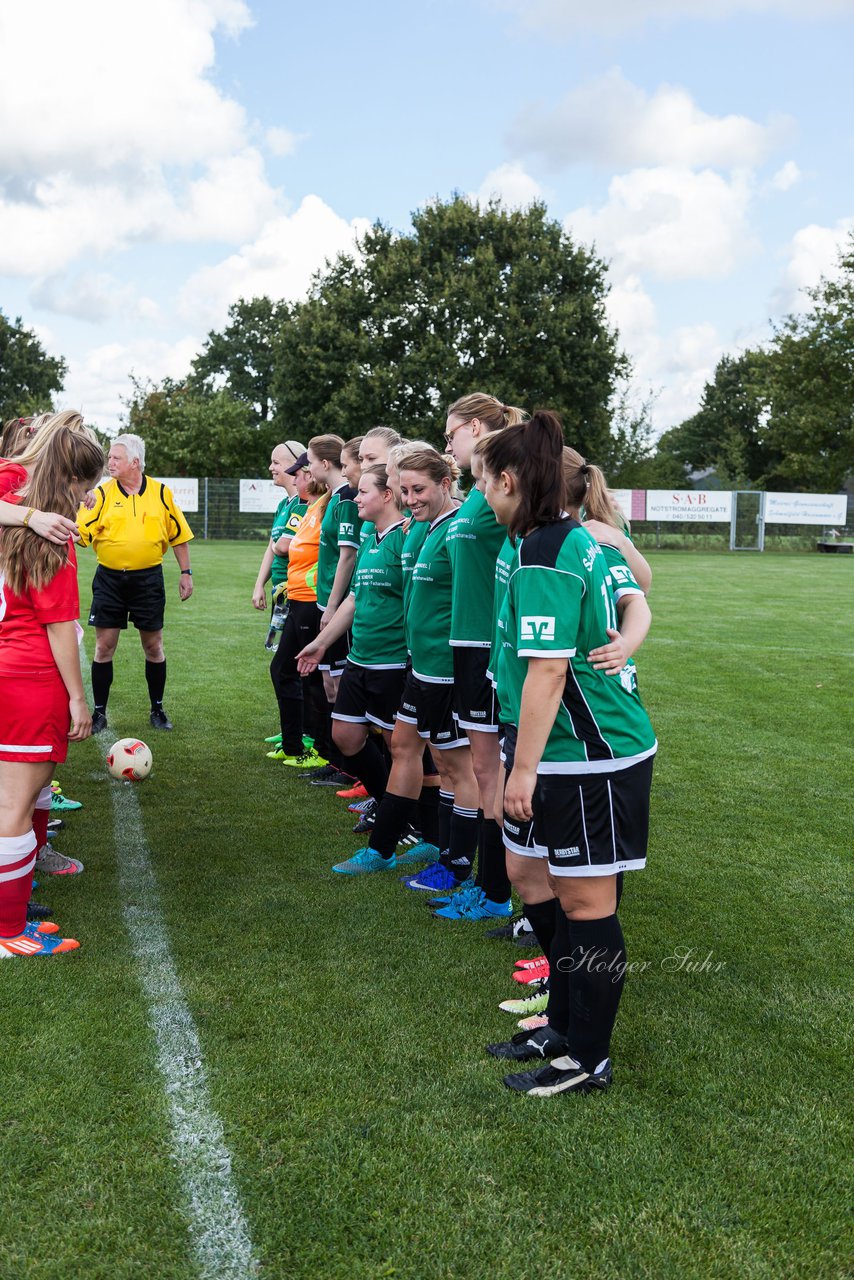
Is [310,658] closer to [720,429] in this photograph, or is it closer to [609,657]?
[609,657]

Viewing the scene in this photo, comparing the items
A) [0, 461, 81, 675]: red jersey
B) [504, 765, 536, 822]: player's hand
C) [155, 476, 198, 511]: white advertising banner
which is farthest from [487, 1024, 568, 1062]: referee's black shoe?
[155, 476, 198, 511]: white advertising banner

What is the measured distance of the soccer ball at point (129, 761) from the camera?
5965 mm

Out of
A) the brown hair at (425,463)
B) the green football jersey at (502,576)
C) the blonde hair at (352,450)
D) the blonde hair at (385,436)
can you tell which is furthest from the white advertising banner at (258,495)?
the green football jersey at (502,576)

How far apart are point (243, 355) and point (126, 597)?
6846 centimetres

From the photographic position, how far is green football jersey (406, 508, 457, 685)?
14.7 ft

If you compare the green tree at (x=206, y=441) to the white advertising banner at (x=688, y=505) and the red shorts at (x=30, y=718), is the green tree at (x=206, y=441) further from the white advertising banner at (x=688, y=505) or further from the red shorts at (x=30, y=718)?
the red shorts at (x=30, y=718)

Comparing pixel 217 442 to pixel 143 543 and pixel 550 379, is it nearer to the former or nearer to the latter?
pixel 550 379

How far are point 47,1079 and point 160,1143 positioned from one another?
19.7 inches

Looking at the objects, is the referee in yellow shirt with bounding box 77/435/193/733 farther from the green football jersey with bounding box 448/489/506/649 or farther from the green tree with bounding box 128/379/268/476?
the green tree with bounding box 128/379/268/476

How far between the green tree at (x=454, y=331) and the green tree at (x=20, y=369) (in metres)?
29.1

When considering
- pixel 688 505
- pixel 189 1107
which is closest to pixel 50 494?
pixel 189 1107

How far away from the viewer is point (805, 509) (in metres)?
36.2

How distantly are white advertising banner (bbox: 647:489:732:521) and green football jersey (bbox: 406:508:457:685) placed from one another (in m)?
32.6

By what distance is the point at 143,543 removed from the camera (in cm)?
773
